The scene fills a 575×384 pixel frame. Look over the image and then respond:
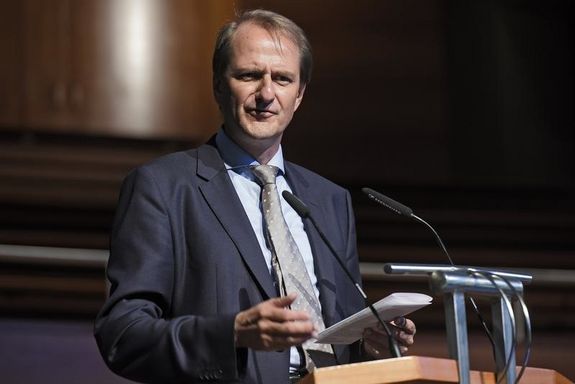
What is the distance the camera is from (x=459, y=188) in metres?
4.14

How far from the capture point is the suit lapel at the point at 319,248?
2.25 meters

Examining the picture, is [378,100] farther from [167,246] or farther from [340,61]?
[167,246]

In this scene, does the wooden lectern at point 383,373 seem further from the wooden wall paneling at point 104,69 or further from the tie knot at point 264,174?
the wooden wall paneling at point 104,69

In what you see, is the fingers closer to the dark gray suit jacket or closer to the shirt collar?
the dark gray suit jacket

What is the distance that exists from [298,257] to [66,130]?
1.81m

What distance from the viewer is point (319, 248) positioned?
7.58ft

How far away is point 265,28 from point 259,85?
0.42 feet

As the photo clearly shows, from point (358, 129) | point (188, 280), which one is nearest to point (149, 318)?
point (188, 280)

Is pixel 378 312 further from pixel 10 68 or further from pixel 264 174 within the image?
pixel 10 68

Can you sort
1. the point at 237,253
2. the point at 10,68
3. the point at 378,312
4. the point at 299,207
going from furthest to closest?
the point at 10,68, the point at 237,253, the point at 299,207, the point at 378,312

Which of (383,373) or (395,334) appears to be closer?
(383,373)

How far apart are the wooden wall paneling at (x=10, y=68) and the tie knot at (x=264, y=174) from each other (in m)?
1.69

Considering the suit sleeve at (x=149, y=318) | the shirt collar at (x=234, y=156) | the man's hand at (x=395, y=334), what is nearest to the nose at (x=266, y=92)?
the shirt collar at (x=234, y=156)

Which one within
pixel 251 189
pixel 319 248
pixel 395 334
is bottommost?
pixel 395 334
